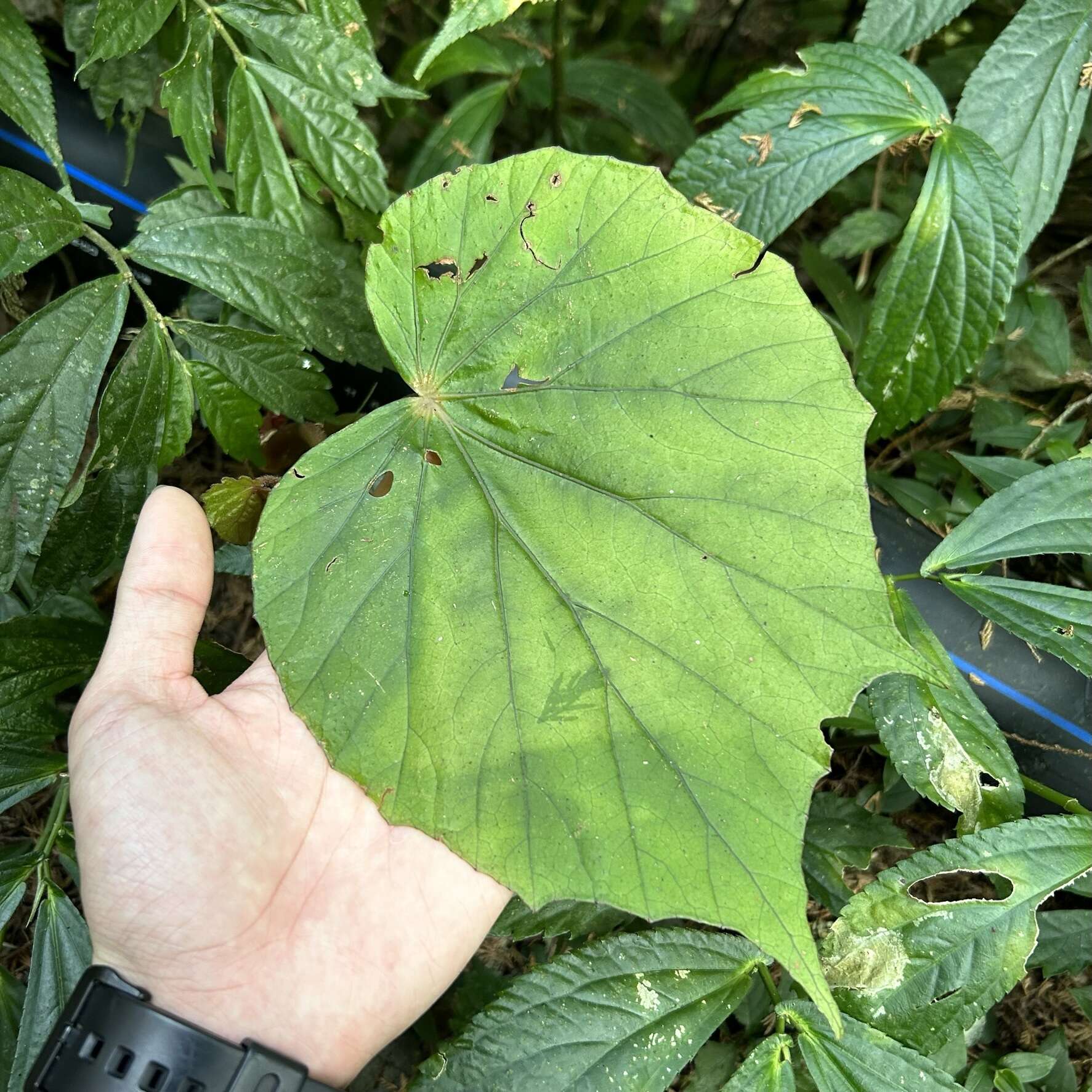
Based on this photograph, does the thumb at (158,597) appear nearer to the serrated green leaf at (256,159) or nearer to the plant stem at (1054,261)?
the serrated green leaf at (256,159)

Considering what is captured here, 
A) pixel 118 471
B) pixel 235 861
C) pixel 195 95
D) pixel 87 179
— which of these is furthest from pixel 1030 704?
pixel 87 179

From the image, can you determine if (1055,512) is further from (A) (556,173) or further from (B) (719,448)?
(A) (556,173)

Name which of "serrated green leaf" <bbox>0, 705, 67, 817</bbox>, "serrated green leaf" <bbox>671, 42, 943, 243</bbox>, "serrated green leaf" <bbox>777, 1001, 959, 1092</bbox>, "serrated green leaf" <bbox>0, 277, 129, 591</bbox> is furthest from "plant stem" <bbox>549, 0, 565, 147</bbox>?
"serrated green leaf" <bbox>777, 1001, 959, 1092</bbox>

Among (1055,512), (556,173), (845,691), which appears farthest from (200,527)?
(1055,512)

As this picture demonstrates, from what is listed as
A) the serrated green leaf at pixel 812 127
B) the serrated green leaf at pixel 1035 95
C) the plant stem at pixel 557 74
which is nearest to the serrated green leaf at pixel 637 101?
the plant stem at pixel 557 74

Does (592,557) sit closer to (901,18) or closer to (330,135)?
(330,135)

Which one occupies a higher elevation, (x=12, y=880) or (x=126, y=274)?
(x=126, y=274)

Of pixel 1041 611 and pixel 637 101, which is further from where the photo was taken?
pixel 637 101

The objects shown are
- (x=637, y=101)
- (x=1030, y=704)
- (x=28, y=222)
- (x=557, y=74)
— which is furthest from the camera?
(x=637, y=101)
